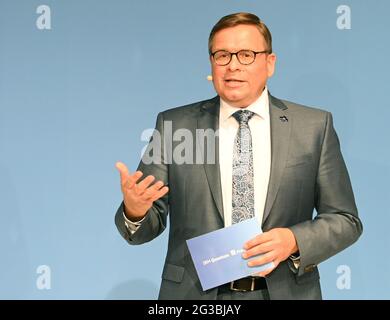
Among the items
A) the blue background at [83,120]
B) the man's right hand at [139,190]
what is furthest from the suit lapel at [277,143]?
the blue background at [83,120]

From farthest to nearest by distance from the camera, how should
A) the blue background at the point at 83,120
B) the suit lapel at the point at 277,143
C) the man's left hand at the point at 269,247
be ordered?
the blue background at the point at 83,120
the suit lapel at the point at 277,143
the man's left hand at the point at 269,247

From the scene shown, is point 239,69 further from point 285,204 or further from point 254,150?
point 285,204

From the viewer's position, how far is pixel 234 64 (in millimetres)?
1623

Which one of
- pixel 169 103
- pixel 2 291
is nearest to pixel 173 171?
pixel 169 103

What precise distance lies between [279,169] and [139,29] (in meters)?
1.25

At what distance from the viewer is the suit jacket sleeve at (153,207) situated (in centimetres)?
159

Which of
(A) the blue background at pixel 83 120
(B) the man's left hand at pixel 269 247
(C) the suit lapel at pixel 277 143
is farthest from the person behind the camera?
(A) the blue background at pixel 83 120

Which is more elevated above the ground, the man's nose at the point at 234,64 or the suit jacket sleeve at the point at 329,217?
the man's nose at the point at 234,64

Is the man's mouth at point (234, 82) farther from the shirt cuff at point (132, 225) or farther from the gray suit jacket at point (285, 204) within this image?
the shirt cuff at point (132, 225)

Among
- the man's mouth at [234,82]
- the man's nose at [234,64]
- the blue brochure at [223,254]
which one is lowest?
the blue brochure at [223,254]

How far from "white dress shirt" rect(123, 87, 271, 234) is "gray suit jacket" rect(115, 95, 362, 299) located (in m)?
0.02

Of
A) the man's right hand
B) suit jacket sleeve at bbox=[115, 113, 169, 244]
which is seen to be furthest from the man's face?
the man's right hand

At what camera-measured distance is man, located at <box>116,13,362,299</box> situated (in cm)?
154
